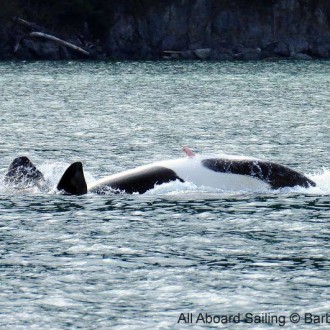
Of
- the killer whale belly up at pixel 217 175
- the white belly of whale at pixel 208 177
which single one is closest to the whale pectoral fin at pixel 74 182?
the killer whale belly up at pixel 217 175

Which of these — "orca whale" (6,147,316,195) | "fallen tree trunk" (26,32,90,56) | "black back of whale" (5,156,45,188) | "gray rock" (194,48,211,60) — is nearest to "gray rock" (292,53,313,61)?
"gray rock" (194,48,211,60)

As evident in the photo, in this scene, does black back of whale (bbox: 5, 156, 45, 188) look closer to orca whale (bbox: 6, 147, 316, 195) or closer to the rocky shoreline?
orca whale (bbox: 6, 147, 316, 195)

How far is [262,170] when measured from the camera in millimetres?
25703

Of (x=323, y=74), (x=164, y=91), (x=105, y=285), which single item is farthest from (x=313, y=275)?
(x=323, y=74)

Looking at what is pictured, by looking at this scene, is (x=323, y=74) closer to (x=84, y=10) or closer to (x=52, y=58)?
(x=52, y=58)

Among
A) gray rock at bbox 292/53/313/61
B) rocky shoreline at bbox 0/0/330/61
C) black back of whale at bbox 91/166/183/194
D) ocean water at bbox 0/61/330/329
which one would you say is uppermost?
black back of whale at bbox 91/166/183/194

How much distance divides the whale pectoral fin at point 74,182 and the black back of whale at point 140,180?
0.41 meters

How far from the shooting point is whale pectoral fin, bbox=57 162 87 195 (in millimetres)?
26062

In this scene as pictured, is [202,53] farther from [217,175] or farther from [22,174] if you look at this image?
[217,175]

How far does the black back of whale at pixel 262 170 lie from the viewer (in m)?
25.6

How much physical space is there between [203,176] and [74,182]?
289cm

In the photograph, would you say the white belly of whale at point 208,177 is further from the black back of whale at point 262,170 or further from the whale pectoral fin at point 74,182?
the whale pectoral fin at point 74,182

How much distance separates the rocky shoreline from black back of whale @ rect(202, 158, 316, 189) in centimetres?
10503

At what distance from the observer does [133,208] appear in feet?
82.1
